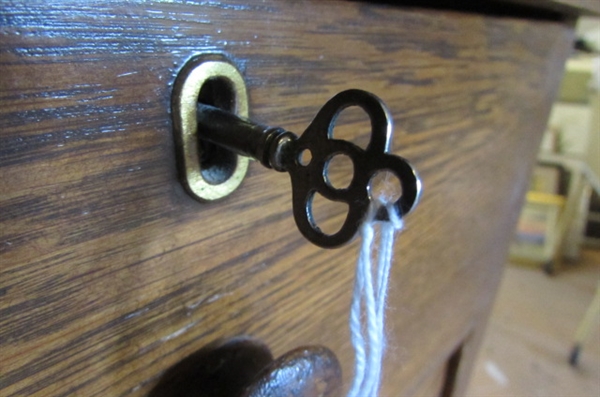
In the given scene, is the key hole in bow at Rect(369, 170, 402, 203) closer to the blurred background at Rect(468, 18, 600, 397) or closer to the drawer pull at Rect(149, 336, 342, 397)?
the drawer pull at Rect(149, 336, 342, 397)

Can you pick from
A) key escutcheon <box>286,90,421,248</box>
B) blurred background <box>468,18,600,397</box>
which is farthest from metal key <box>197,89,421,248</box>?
blurred background <box>468,18,600,397</box>

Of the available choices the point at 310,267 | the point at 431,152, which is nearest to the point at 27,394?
the point at 310,267

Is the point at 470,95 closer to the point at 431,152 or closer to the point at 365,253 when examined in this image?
the point at 431,152

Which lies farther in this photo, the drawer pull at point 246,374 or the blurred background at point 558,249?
the blurred background at point 558,249

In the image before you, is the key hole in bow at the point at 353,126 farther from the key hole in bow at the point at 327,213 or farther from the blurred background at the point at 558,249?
the blurred background at the point at 558,249

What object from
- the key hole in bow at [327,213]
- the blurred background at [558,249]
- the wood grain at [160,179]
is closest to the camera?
the wood grain at [160,179]

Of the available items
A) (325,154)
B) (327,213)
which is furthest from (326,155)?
(327,213)

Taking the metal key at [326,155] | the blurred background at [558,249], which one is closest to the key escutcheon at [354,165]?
the metal key at [326,155]
